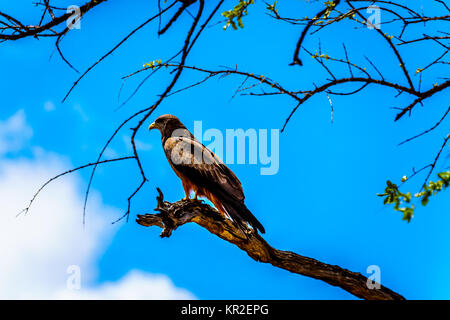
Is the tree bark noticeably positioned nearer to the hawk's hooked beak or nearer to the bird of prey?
the bird of prey

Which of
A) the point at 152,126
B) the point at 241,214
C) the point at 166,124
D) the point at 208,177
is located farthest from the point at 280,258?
the point at 152,126

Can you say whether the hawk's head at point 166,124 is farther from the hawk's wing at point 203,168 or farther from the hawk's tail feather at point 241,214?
the hawk's tail feather at point 241,214

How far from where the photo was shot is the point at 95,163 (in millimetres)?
3305

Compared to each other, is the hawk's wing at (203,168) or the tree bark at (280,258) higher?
the hawk's wing at (203,168)

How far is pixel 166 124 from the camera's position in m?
6.62

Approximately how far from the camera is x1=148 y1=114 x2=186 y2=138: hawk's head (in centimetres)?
658

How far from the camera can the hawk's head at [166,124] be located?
6.58 meters

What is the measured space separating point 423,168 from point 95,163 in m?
2.33

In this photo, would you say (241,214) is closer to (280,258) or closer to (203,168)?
(280,258)

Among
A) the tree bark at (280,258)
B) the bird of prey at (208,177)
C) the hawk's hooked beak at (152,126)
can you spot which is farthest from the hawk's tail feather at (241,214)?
the hawk's hooked beak at (152,126)

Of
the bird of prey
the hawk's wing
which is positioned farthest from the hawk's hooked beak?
the hawk's wing

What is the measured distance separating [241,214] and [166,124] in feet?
8.14
